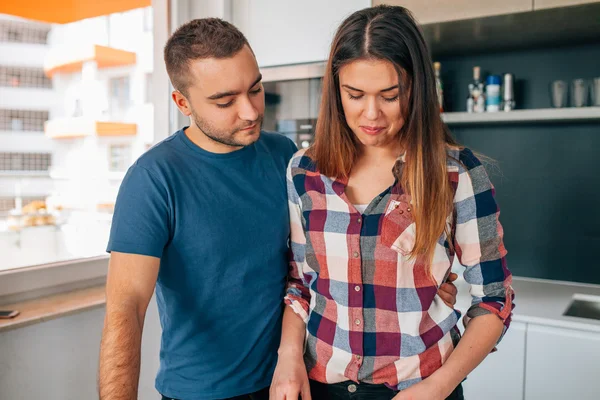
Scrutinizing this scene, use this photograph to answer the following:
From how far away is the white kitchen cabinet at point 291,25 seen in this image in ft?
7.24

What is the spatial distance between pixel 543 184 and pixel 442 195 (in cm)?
166

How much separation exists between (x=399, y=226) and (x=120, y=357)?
560 millimetres

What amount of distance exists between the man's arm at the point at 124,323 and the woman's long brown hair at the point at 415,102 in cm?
51

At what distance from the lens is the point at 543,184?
2289 millimetres

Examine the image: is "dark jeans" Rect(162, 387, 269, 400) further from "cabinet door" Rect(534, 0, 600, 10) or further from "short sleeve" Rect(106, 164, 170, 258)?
"cabinet door" Rect(534, 0, 600, 10)

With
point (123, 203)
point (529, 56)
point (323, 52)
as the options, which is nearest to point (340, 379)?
point (123, 203)

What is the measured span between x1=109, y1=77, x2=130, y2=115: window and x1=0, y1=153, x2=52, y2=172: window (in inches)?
16.4

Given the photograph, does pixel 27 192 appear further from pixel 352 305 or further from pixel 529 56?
pixel 529 56

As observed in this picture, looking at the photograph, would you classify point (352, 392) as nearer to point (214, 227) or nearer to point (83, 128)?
point (214, 227)

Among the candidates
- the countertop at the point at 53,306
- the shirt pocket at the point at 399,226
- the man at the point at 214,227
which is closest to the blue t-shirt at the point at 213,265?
the man at the point at 214,227

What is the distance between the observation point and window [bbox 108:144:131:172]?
2262 millimetres

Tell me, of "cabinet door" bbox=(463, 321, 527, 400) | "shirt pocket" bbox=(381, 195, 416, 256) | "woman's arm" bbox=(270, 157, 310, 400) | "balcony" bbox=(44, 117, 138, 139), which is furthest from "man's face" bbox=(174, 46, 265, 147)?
"cabinet door" bbox=(463, 321, 527, 400)

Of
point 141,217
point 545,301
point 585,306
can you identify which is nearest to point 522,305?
point 545,301

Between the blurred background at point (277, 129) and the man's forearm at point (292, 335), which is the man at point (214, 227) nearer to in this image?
the man's forearm at point (292, 335)
